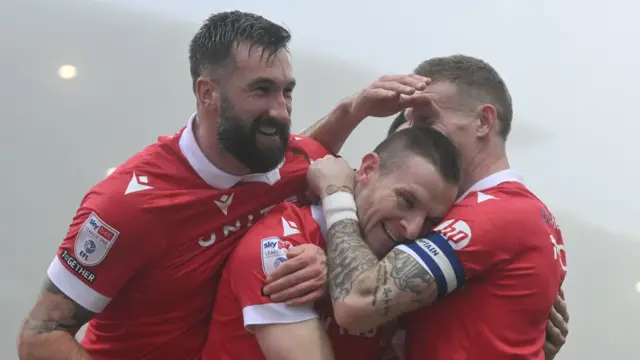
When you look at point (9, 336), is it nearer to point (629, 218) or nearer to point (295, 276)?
point (295, 276)

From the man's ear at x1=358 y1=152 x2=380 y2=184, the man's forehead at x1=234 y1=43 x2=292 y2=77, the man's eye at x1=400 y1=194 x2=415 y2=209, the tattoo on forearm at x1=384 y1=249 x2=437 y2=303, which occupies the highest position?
the man's forehead at x1=234 y1=43 x2=292 y2=77

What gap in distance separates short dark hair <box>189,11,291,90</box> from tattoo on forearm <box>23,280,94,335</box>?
544 mm

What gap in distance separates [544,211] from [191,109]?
1887 mm

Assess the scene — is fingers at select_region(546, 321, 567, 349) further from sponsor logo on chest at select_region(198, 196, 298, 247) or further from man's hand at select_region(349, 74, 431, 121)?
sponsor logo on chest at select_region(198, 196, 298, 247)

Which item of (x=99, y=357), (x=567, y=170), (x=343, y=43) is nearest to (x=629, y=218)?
(x=567, y=170)

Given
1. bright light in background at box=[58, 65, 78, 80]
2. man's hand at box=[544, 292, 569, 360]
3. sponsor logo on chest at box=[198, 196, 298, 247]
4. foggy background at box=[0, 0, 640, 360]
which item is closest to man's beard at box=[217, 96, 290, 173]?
sponsor logo on chest at box=[198, 196, 298, 247]

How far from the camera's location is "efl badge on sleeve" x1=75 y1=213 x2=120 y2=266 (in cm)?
142

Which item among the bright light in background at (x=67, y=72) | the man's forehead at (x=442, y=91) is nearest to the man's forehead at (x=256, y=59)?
the man's forehead at (x=442, y=91)

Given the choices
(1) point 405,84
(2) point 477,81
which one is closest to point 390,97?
(1) point 405,84

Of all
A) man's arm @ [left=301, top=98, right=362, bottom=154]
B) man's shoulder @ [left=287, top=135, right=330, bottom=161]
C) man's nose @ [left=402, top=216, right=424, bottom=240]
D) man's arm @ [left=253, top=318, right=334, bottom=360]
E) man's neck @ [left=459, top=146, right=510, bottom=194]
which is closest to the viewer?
man's arm @ [left=253, top=318, right=334, bottom=360]

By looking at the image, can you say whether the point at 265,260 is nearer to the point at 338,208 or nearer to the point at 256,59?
the point at 338,208

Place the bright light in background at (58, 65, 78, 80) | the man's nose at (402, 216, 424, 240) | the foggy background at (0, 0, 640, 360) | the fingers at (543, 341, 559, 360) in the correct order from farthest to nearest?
the bright light in background at (58, 65, 78, 80) < the foggy background at (0, 0, 640, 360) < the fingers at (543, 341, 559, 360) < the man's nose at (402, 216, 424, 240)

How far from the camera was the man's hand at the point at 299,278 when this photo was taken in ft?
4.21

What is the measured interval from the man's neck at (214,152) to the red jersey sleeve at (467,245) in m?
0.43
